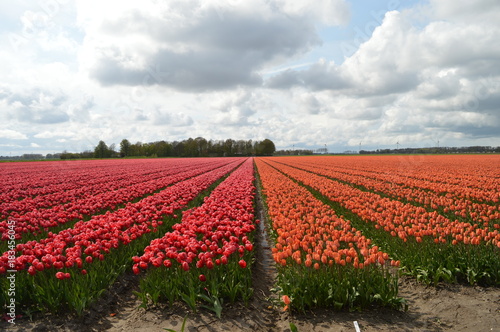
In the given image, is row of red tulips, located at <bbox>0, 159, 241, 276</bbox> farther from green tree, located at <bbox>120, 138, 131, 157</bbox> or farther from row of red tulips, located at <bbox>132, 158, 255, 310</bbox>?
green tree, located at <bbox>120, 138, 131, 157</bbox>

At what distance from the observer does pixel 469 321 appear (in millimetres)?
4348

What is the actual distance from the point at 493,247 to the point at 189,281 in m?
5.77

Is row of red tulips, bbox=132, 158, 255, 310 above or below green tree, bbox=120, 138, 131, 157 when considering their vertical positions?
below

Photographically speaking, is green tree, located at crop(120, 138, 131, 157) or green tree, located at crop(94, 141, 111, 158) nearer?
green tree, located at crop(94, 141, 111, 158)

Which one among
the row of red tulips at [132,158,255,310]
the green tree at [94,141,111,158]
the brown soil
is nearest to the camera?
the brown soil

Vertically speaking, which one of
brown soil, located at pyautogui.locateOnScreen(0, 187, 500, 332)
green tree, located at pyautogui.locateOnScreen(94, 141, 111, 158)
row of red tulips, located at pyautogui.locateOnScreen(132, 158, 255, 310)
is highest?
green tree, located at pyautogui.locateOnScreen(94, 141, 111, 158)

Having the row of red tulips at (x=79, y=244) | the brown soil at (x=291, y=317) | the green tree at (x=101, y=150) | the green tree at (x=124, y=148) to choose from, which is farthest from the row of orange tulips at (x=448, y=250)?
the green tree at (x=124, y=148)

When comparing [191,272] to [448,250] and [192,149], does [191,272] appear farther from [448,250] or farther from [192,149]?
[192,149]

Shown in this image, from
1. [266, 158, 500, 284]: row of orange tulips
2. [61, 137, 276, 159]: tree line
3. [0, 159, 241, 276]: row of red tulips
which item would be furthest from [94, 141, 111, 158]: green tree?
[266, 158, 500, 284]: row of orange tulips

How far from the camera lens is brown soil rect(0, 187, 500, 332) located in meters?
4.36

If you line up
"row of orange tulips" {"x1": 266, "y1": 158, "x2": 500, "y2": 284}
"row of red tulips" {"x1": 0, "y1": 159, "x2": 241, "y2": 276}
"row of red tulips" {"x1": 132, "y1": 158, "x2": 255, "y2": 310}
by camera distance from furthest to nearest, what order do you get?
"row of orange tulips" {"x1": 266, "y1": 158, "x2": 500, "y2": 284}
"row of red tulips" {"x1": 0, "y1": 159, "x2": 241, "y2": 276}
"row of red tulips" {"x1": 132, "y1": 158, "x2": 255, "y2": 310}

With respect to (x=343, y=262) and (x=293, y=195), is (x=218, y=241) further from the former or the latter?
(x=293, y=195)

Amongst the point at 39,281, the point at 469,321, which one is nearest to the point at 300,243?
the point at 469,321

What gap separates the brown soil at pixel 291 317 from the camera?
4.36m
